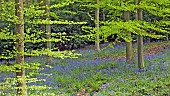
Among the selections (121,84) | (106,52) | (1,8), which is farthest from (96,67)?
(1,8)

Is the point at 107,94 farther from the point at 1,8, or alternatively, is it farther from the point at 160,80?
the point at 1,8

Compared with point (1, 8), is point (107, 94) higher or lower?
lower

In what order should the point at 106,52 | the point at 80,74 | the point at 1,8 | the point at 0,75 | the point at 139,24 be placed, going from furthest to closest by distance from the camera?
the point at 106,52
the point at 0,75
the point at 80,74
the point at 139,24
the point at 1,8

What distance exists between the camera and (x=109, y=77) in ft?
38.0

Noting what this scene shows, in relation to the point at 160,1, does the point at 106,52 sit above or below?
below

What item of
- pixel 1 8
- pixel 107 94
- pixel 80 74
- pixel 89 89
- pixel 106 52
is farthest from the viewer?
pixel 106 52

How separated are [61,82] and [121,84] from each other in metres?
2.24

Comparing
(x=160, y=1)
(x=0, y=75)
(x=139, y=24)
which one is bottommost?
(x=0, y=75)

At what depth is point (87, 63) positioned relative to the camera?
15.0 meters

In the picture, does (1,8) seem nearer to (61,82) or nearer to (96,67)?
(61,82)

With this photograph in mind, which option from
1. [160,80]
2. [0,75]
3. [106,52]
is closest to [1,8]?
[160,80]

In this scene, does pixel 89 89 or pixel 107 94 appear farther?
pixel 89 89

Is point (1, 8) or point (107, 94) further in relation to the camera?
point (107, 94)

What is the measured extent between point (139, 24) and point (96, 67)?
3272mm
